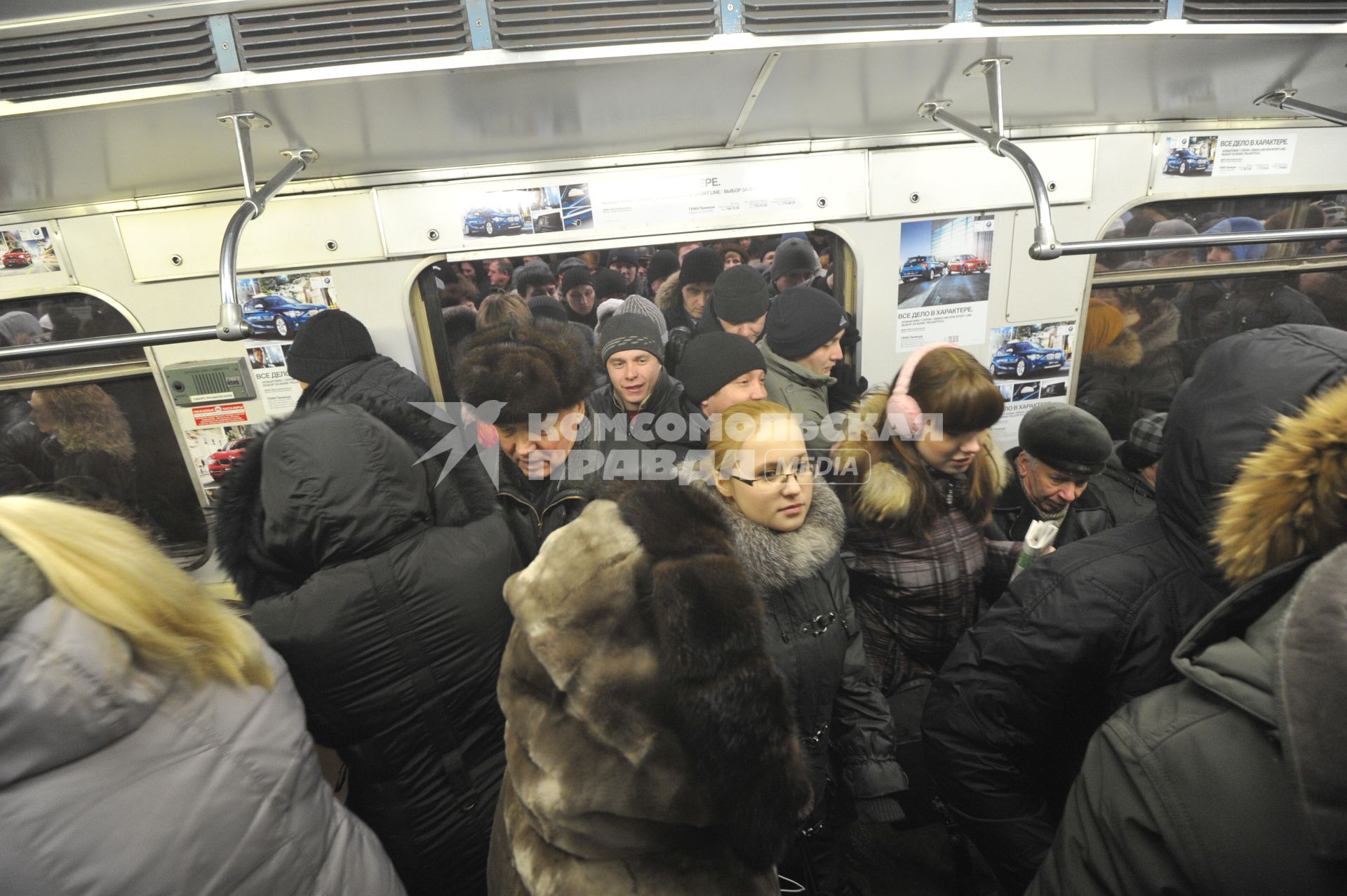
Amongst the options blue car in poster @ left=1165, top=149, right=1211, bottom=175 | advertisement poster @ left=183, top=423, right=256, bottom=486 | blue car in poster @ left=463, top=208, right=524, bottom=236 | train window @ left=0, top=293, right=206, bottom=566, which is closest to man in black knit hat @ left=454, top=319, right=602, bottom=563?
blue car in poster @ left=463, top=208, right=524, bottom=236

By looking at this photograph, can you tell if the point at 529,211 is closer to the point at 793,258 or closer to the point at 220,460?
the point at 793,258

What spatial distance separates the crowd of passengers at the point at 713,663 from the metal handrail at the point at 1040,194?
446 millimetres

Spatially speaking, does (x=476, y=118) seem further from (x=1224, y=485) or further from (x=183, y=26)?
(x=1224, y=485)

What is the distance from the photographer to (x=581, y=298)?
8.01ft

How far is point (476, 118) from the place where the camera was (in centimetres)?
177

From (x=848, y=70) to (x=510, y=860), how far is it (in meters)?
2.24

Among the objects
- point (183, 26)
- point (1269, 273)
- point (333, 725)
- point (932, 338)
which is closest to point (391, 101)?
point (183, 26)

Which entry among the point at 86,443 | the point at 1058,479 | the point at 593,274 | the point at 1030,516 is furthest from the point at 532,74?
the point at 86,443

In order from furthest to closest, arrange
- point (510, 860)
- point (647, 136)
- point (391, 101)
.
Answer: point (647, 136), point (391, 101), point (510, 860)

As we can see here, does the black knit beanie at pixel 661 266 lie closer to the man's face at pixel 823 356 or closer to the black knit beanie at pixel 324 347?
the man's face at pixel 823 356

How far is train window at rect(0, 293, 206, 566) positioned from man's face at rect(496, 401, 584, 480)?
1.71 m

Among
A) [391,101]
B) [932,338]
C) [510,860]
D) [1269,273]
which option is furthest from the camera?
[1269,273]

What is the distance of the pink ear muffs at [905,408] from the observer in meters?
1.86

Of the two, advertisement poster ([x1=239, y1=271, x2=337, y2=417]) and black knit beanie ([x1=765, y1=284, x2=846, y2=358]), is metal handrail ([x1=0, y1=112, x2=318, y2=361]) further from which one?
black knit beanie ([x1=765, y1=284, x2=846, y2=358])
